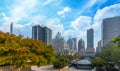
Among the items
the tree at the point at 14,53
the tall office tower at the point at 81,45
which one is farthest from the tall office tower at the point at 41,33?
the tall office tower at the point at 81,45

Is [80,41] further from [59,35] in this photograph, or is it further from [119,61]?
[119,61]

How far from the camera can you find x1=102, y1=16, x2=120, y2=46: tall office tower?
87375mm

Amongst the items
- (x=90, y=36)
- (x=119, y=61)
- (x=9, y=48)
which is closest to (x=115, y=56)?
(x=119, y=61)

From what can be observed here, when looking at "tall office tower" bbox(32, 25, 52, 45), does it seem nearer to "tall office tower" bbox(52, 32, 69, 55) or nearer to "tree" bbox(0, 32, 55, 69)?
"tall office tower" bbox(52, 32, 69, 55)

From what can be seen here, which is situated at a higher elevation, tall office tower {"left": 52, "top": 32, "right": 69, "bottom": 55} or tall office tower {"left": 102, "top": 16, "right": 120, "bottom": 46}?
tall office tower {"left": 102, "top": 16, "right": 120, "bottom": 46}

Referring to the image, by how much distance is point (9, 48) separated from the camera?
15883 mm

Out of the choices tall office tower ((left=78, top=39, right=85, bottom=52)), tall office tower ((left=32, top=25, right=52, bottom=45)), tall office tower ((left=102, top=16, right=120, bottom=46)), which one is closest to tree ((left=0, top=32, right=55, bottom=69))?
tall office tower ((left=32, top=25, right=52, bottom=45))

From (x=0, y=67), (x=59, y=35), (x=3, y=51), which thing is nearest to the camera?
(x=3, y=51)

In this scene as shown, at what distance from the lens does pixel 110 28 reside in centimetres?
8994

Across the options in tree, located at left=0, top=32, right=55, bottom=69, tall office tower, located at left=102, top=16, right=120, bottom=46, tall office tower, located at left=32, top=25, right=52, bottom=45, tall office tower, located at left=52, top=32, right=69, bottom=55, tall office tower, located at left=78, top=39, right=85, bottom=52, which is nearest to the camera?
tree, located at left=0, top=32, right=55, bottom=69

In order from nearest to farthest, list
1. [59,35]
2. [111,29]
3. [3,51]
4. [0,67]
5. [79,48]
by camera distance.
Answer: [3,51], [0,67], [111,29], [59,35], [79,48]

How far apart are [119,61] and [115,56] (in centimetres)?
153

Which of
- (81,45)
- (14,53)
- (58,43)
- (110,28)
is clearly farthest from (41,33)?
(81,45)

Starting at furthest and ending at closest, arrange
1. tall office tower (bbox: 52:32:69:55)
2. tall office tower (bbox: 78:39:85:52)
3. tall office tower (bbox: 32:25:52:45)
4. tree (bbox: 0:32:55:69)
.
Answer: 1. tall office tower (bbox: 78:39:85:52)
2. tall office tower (bbox: 52:32:69:55)
3. tall office tower (bbox: 32:25:52:45)
4. tree (bbox: 0:32:55:69)
